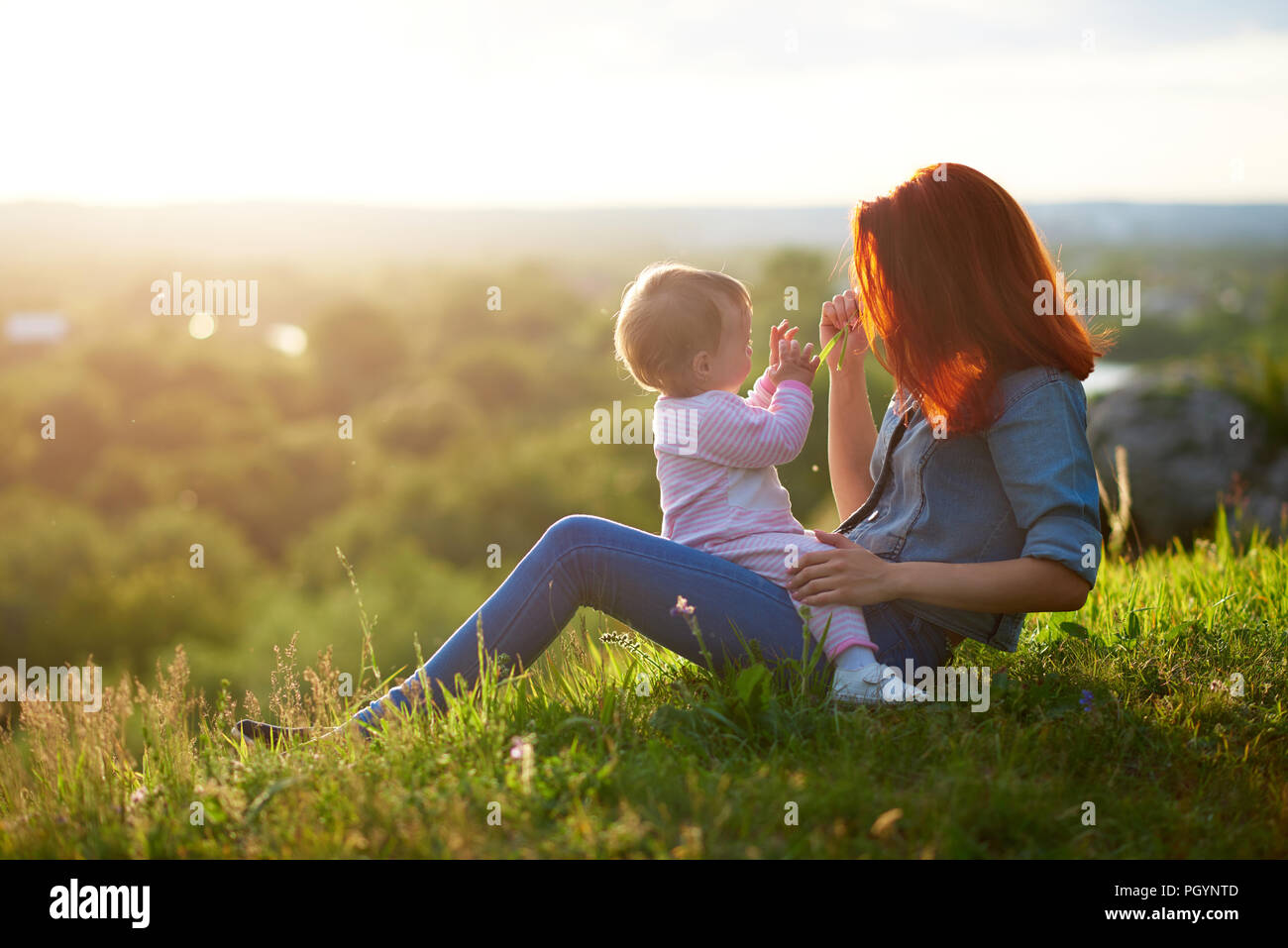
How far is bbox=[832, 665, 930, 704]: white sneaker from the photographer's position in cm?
265

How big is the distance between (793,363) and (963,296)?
0.53m

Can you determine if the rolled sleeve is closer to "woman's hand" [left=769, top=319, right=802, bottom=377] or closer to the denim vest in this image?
the denim vest

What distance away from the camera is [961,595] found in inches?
102

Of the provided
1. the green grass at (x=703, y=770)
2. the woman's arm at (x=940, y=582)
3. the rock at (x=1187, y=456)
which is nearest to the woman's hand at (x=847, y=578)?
the woman's arm at (x=940, y=582)

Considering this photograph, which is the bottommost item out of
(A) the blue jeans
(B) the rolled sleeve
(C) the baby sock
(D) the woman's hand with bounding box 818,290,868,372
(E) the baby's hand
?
(C) the baby sock

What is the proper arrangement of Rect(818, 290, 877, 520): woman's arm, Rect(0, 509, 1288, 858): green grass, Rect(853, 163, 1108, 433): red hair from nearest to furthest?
Rect(0, 509, 1288, 858): green grass < Rect(853, 163, 1108, 433): red hair < Rect(818, 290, 877, 520): woman's arm

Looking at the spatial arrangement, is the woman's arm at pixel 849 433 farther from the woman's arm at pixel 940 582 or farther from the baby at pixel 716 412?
the woman's arm at pixel 940 582

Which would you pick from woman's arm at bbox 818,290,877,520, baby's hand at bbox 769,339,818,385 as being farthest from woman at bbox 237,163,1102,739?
woman's arm at bbox 818,290,877,520

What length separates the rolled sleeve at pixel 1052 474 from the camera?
2518 millimetres

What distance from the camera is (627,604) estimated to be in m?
2.78

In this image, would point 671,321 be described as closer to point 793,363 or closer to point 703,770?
point 793,363

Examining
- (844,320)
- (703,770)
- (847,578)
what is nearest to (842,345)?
(844,320)
